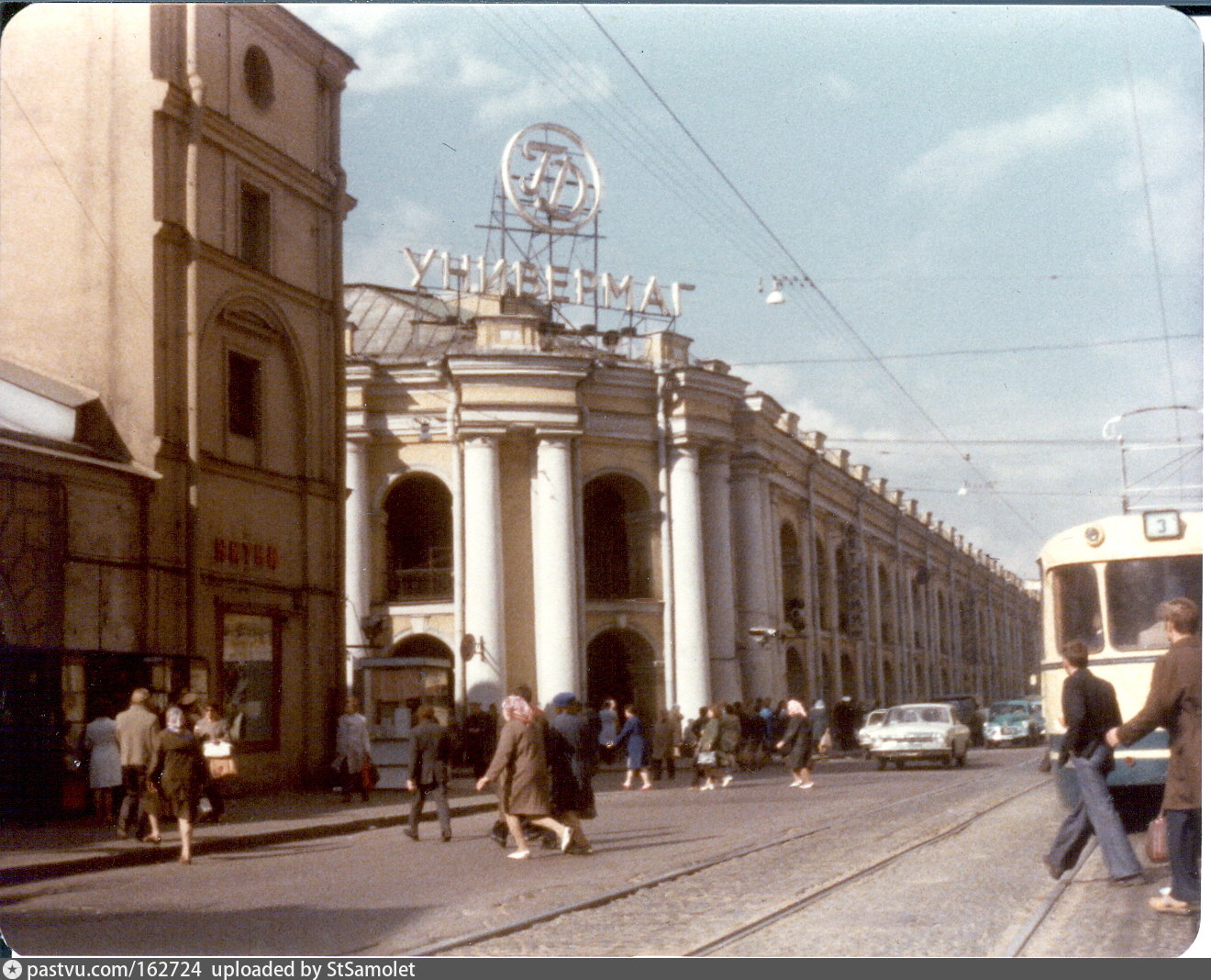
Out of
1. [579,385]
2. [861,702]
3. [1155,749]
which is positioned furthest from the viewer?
[861,702]

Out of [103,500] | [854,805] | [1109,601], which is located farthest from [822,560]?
[1109,601]

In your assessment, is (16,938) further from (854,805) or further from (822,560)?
(822,560)

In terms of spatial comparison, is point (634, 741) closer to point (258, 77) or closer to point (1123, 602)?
point (258, 77)

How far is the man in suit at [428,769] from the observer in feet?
56.6

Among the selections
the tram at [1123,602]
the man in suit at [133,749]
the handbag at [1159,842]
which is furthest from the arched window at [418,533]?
the handbag at [1159,842]

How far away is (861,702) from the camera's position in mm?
46500

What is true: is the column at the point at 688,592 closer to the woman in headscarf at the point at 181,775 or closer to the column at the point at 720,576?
the column at the point at 720,576

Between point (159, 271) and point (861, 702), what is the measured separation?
98.2 ft

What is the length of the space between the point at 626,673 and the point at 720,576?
346 cm

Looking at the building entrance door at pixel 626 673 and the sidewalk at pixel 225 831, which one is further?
the building entrance door at pixel 626 673

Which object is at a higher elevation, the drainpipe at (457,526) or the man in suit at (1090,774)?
the drainpipe at (457,526)

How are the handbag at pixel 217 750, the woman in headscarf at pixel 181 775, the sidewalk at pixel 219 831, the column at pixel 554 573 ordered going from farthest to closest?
1. the column at pixel 554 573
2. the handbag at pixel 217 750
3. the woman in headscarf at pixel 181 775
4. the sidewalk at pixel 219 831

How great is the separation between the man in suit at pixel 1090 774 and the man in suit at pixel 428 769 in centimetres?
813

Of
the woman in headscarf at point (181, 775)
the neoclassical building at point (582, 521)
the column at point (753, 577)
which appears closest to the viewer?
the woman in headscarf at point (181, 775)
